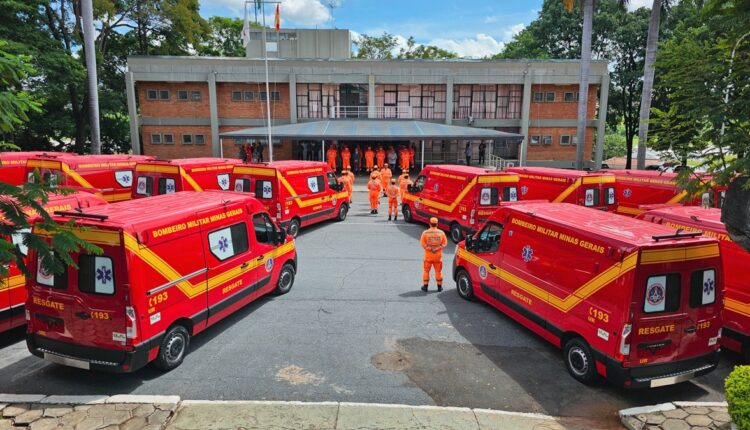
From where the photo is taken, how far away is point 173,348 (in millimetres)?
6930

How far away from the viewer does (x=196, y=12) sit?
127 feet

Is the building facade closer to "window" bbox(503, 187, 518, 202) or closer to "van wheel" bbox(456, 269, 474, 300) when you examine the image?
"window" bbox(503, 187, 518, 202)

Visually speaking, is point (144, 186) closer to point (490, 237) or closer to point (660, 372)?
point (490, 237)

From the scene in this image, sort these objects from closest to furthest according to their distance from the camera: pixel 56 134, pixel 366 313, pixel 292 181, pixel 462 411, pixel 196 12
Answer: pixel 462 411, pixel 366 313, pixel 292 181, pixel 56 134, pixel 196 12

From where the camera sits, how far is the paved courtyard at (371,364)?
632 centimetres

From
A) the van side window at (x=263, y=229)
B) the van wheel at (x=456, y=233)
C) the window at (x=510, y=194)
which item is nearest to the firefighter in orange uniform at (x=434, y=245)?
the van side window at (x=263, y=229)

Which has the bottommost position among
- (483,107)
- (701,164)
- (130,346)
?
(130,346)

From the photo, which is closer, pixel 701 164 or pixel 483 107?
pixel 701 164

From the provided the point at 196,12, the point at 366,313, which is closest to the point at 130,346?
the point at 366,313

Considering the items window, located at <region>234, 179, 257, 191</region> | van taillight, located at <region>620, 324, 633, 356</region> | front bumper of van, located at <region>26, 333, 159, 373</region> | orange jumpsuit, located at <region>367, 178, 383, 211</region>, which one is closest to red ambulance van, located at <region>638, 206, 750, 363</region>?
van taillight, located at <region>620, 324, 633, 356</region>

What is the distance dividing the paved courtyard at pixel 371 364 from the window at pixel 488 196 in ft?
13.9

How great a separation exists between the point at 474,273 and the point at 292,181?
7.36 meters

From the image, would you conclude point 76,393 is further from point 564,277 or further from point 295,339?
point 564,277

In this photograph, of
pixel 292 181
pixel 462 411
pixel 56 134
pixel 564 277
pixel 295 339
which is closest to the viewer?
pixel 462 411
